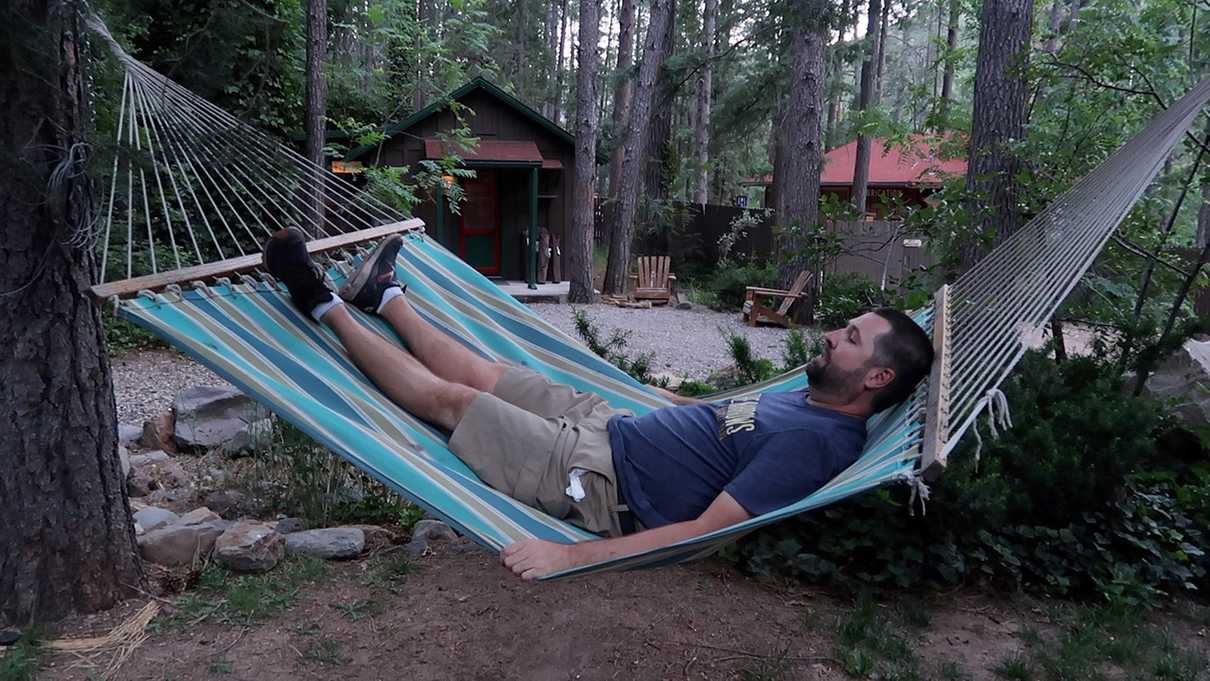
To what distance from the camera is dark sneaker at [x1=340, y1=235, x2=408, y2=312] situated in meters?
2.40

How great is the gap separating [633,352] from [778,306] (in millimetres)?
3296

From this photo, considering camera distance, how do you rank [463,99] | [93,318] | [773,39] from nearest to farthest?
[93,318], [463,99], [773,39]

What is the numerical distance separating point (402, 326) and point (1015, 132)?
139 inches

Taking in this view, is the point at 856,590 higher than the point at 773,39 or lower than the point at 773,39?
lower

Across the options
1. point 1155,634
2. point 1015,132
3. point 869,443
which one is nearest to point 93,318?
point 869,443

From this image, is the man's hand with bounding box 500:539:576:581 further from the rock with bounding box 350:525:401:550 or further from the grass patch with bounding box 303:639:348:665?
the rock with bounding box 350:525:401:550

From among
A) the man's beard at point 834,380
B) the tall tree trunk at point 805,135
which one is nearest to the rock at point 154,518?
the man's beard at point 834,380

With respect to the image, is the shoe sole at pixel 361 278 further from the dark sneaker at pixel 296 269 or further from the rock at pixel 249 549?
the rock at pixel 249 549

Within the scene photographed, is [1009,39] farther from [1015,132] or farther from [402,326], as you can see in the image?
[402,326]

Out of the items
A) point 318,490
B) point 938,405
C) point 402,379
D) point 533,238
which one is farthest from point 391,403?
point 533,238

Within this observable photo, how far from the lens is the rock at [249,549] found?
2.52 m

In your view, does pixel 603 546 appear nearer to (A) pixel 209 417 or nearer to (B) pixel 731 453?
(B) pixel 731 453

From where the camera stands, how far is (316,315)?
7.41 feet

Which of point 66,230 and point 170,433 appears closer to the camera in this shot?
point 66,230
